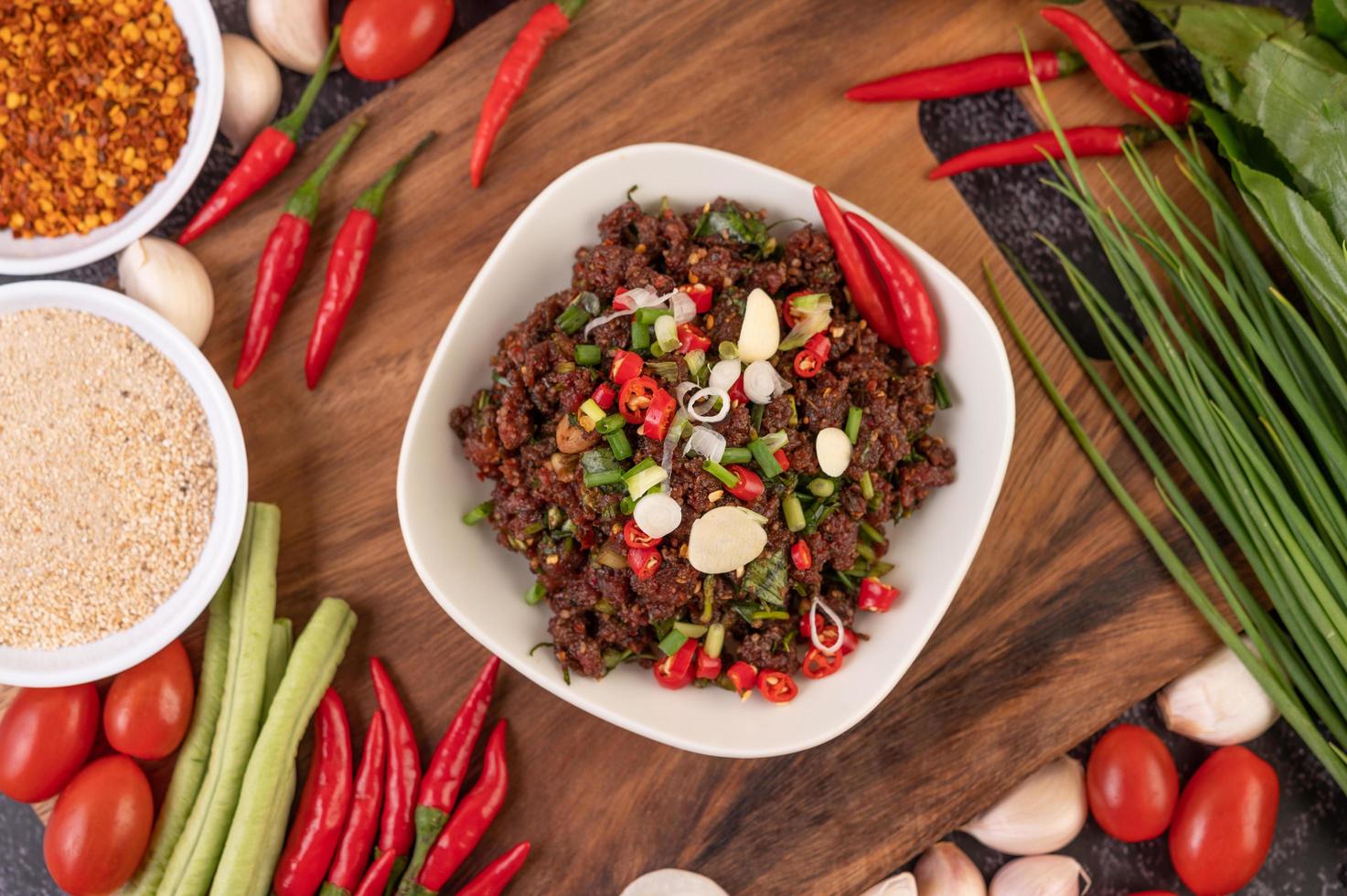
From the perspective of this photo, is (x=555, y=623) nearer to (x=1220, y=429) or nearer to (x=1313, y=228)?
(x=1220, y=429)

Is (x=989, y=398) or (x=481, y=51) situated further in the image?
(x=481, y=51)

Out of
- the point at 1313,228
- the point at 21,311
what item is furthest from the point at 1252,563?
the point at 21,311

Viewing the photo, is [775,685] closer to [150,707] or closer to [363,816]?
[363,816]

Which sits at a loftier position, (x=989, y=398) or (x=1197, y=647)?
(x=989, y=398)

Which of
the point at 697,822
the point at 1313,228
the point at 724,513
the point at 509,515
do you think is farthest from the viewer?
the point at 697,822

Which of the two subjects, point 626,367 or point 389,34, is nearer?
point 626,367

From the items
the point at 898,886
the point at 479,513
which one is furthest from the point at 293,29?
the point at 898,886
